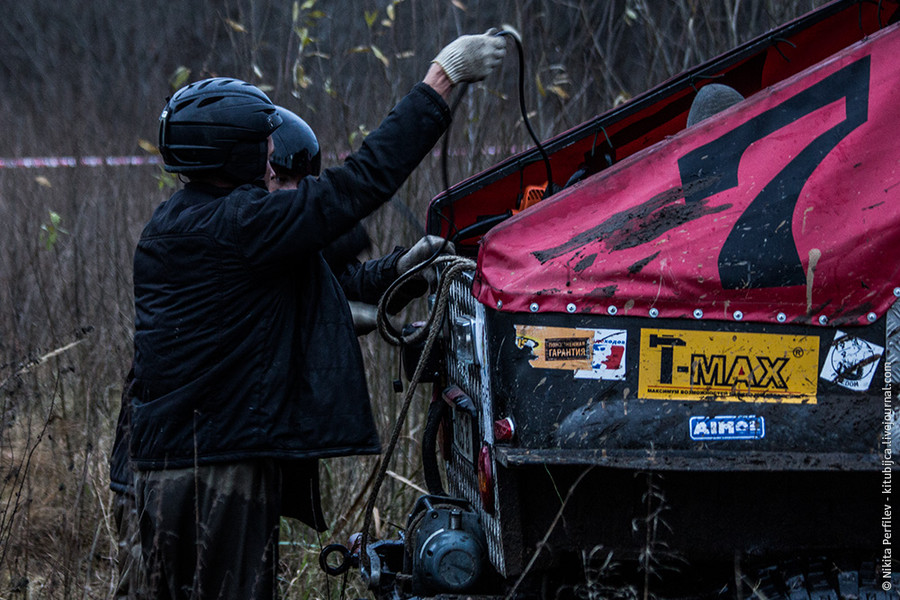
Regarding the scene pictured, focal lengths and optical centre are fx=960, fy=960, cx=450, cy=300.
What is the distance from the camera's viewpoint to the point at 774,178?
2.55 meters

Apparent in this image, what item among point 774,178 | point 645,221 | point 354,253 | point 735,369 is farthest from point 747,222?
point 354,253

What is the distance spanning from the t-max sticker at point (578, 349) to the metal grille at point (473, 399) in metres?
0.18

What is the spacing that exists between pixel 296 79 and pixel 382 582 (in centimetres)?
274

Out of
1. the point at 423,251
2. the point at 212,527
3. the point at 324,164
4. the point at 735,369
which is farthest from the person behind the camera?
the point at 324,164

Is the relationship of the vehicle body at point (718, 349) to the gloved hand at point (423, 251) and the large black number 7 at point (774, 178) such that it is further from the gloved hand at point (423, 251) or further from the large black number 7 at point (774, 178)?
the gloved hand at point (423, 251)

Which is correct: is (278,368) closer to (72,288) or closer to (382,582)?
(382,582)

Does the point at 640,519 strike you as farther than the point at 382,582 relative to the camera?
No

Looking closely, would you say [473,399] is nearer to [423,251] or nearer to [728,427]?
[423,251]

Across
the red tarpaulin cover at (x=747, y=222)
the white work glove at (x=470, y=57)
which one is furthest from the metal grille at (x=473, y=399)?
the white work glove at (x=470, y=57)

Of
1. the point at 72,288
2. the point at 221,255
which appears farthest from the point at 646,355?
the point at 72,288

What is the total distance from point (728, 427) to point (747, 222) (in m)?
0.54

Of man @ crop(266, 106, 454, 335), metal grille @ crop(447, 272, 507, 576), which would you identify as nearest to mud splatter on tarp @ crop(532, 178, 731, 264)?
metal grille @ crop(447, 272, 507, 576)

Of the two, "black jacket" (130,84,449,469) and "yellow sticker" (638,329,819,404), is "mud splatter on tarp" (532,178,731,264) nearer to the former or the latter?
"yellow sticker" (638,329,819,404)

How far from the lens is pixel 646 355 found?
2.50 m
